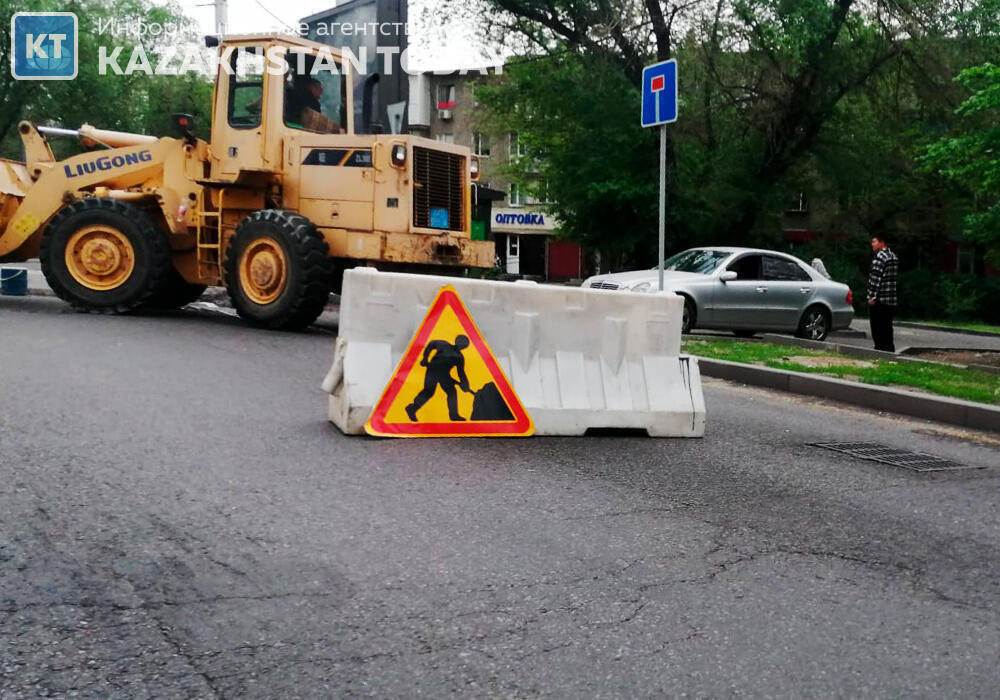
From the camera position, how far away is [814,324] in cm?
1823

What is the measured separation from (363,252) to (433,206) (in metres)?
1.15

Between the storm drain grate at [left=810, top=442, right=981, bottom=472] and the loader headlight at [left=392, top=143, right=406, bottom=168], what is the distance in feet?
24.2

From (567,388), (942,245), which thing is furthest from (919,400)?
(942,245)

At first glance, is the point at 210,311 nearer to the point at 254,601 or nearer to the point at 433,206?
the point at 433,206

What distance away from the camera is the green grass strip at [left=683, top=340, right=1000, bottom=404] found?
1043 centimetres

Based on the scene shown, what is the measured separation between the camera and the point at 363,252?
44.6ft

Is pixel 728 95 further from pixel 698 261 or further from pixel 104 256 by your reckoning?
pixel 104 256

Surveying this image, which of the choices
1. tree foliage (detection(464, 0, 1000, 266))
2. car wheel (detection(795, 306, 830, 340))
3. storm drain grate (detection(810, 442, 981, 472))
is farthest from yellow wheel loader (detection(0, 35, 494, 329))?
tree foliage (detection(464, 0, 1000, 266))

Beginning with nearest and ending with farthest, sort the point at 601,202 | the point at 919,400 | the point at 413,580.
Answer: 1. the point at 413,580
2. the point at 919,400
3. the point at 601,202

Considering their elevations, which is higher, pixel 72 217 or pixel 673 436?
pixel 72 217

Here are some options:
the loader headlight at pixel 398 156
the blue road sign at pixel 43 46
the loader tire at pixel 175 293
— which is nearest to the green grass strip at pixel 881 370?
the loader headlight at pixel 398 156

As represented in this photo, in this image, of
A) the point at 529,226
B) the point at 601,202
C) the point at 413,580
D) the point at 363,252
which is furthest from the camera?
the point at 529,226

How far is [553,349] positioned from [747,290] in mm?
10110

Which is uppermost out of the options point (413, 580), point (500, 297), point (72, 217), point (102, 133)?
point (102, 133)
